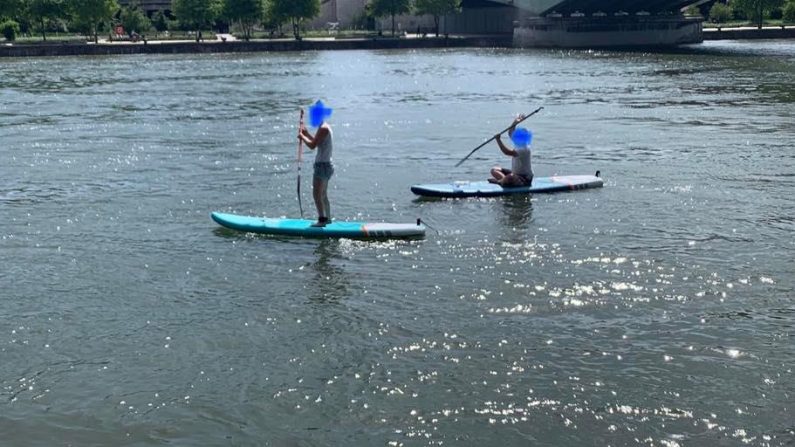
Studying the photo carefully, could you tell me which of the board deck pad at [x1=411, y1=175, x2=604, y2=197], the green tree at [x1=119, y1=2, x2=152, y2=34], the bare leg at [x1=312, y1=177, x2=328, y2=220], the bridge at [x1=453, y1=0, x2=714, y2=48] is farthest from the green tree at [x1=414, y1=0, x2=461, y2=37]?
the bare leg at [x1=312, y1=177, x2=328, y2=220]

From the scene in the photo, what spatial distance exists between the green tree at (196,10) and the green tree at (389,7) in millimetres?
20453

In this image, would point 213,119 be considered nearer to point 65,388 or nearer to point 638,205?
point 638,205

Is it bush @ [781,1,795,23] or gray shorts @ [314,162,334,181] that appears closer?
gray shorts @ [314,162,334,181]

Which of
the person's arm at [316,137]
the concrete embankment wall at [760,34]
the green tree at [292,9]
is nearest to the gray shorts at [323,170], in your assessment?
the person's arm at [316,137]

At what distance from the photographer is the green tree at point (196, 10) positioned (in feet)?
372

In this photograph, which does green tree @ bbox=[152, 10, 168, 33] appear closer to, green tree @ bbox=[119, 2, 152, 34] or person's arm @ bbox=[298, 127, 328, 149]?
green tree @ bbox=[119, 2, 152, 34]

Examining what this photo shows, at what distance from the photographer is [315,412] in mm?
9508

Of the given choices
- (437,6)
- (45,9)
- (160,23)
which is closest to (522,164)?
(45,9)

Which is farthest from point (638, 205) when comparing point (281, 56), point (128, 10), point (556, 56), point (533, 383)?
point (128, 10)

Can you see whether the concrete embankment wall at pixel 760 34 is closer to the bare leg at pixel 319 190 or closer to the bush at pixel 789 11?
the bush at pixel 789 11

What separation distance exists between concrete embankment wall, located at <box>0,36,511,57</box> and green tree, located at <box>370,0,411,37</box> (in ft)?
38.6

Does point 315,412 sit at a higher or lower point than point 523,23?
lower

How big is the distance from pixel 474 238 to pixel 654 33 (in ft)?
320

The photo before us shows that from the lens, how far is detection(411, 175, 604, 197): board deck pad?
19.7 m
